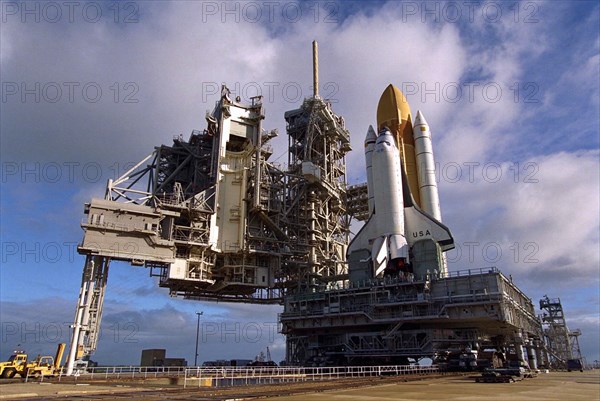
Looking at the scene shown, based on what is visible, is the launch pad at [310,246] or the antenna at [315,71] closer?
the launch pad at [310,246]


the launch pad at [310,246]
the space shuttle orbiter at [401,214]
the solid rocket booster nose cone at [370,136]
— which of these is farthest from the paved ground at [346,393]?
the solid rocket booster nose cone at [370,136]

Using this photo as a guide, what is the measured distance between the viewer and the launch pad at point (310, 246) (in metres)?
42.8

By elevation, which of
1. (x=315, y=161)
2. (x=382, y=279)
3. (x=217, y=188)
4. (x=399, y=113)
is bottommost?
(x=382, y=279)

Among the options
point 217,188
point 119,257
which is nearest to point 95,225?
point 119,257

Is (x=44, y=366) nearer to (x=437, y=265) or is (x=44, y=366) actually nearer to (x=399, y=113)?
(x=437, y=265)

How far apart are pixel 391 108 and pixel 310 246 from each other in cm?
2083

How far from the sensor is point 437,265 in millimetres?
45688

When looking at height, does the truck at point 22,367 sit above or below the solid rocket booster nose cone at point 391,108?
below

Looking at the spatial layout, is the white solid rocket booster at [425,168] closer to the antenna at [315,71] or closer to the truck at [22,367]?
the antenna at [315,71]

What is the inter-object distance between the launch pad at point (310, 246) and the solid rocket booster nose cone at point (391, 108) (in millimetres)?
186

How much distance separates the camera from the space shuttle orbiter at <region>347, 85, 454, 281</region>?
47062 mm

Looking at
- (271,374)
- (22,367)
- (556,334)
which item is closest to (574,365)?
(556,334)

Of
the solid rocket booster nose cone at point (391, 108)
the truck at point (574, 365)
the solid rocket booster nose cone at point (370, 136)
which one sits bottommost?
the truck at point (574, 365)

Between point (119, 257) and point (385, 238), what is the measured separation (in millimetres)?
27066
